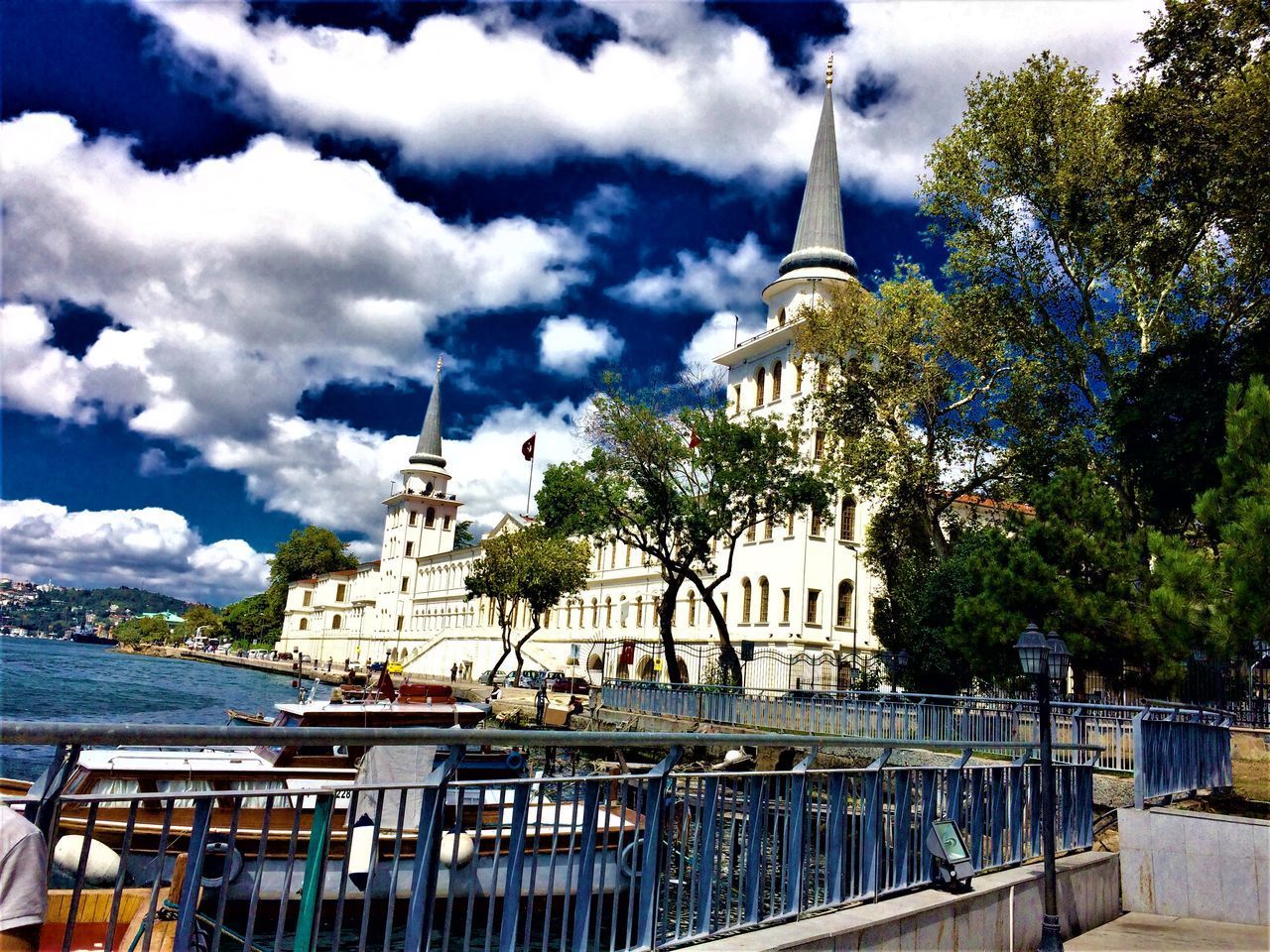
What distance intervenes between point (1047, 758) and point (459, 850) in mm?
5757

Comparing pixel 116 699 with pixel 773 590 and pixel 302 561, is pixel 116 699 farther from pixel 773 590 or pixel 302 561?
pixel 302 561

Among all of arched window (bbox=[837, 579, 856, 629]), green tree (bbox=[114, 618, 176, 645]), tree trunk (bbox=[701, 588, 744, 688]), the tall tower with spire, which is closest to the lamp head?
tree trunk (bbox=[701, 588, 744, 688])

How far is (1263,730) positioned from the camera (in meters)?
17.0

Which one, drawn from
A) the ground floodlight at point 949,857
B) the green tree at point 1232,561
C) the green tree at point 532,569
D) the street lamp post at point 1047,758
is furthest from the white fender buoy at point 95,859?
the green tree at point 532,569

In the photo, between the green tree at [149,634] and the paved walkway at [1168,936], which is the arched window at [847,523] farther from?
the green tree at [149,634]

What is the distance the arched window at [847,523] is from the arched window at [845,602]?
7.20ft

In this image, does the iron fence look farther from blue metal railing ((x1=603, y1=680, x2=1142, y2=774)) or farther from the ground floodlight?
blue metal railing ((x1=603, y1=680, x2=1142, y2=774))

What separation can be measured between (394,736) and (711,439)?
27.5m

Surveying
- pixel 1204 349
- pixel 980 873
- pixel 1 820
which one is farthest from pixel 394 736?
pixel 1204 349

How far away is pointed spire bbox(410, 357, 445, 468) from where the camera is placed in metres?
101

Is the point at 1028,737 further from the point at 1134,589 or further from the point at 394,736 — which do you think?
the point at 394,736

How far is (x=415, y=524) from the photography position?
97938 mm

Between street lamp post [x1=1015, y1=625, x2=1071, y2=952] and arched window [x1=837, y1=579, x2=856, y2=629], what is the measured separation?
33241mm

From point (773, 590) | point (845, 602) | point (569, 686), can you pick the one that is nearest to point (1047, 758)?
point (773, 590)
